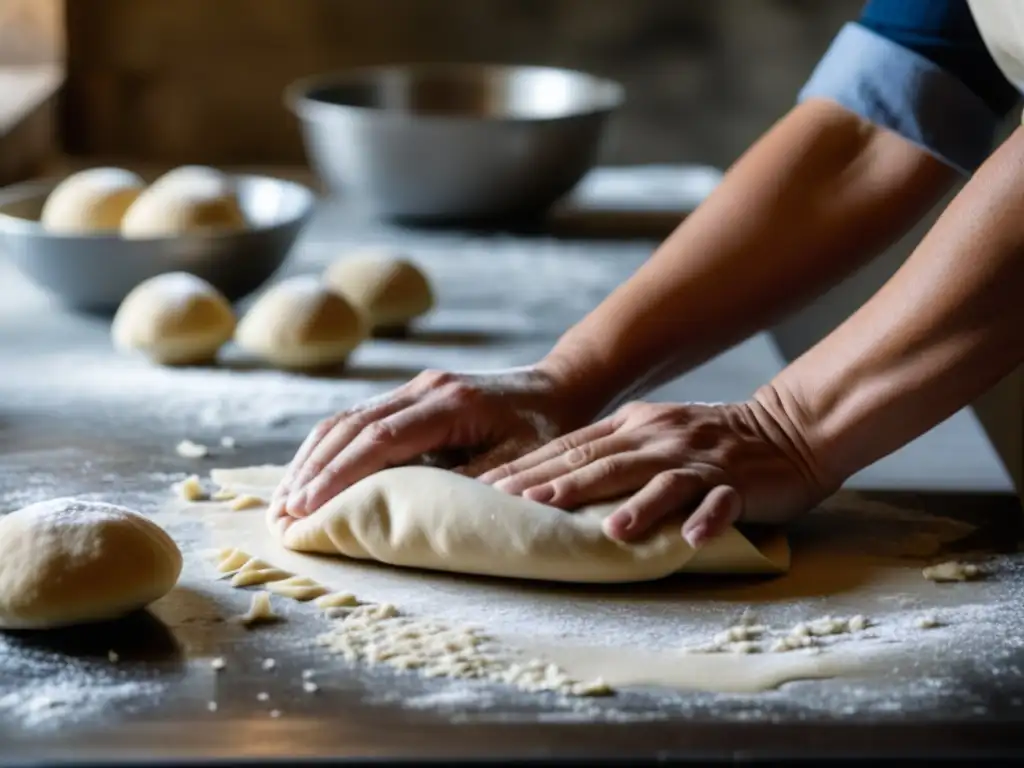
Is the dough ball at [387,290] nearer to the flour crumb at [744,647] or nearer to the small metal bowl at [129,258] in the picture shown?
the small metal bowl at [129,258]

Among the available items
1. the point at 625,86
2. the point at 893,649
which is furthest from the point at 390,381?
the point at 625,86

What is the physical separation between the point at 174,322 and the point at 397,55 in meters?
1.65

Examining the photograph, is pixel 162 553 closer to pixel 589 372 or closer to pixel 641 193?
pixel 589 372

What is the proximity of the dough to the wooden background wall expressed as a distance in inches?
84.7

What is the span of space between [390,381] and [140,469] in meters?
0.40

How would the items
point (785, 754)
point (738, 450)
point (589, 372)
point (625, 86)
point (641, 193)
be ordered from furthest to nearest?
point (625, 86)
point (641, 193)
point (589, 372)
point (738, 450)
point (785, 754)

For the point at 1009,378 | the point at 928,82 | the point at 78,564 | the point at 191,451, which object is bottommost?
the point at 1009,378

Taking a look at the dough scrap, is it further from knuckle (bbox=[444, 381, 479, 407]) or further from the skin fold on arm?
knuckle (bbox=[444, 381, 479, 407])

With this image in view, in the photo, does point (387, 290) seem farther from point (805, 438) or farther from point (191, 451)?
point (805, 438)

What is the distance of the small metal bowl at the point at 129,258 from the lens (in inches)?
71.5

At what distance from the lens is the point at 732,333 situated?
1.41 m

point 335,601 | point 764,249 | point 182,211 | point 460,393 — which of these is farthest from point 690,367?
point 182,211

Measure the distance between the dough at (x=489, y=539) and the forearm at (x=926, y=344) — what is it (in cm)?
12

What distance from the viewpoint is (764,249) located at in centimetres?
139
